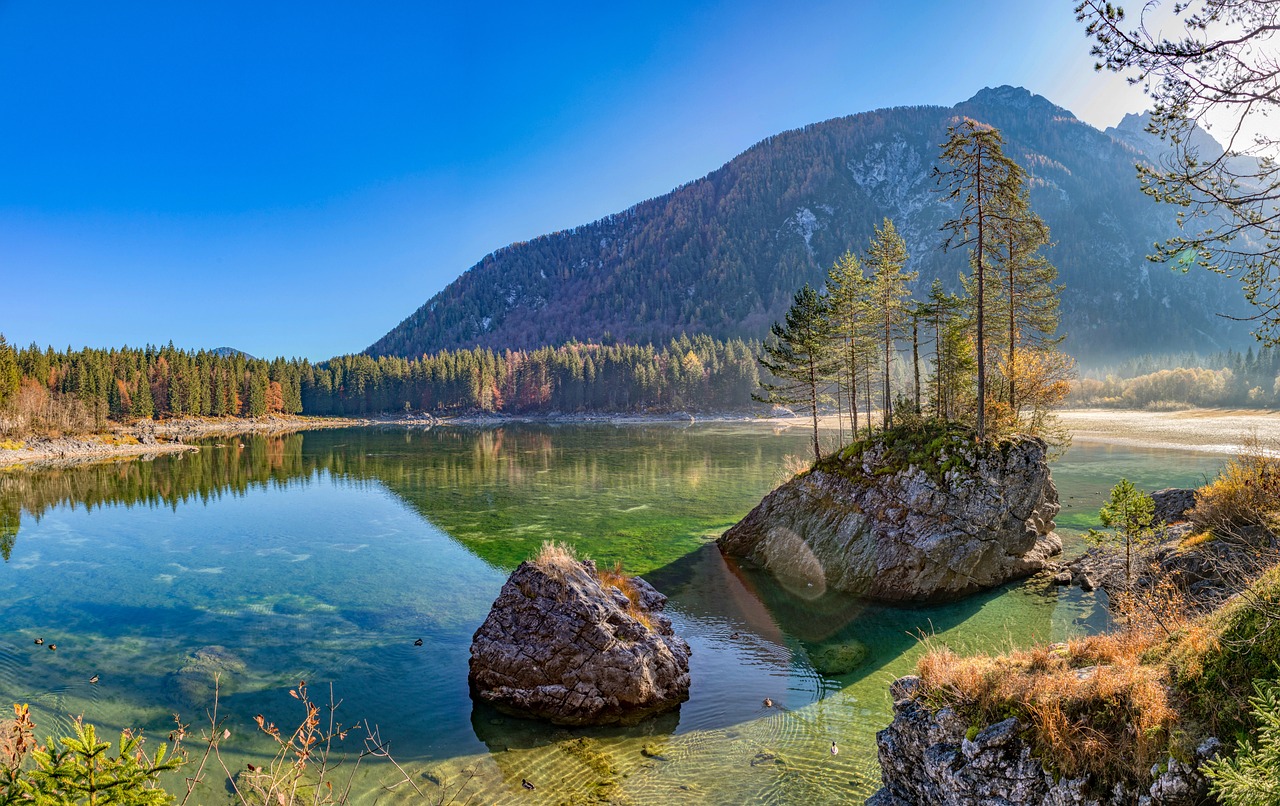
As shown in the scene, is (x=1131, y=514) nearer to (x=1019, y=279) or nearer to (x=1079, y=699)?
(x=1079, y=699)

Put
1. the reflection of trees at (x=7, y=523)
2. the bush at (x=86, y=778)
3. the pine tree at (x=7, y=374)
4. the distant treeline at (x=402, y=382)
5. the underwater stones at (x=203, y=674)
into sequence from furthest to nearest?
1. the distant treeline at (x=402, y=382)
2. the pine tree at (x=7, y=374)
3. the reflection of trees at (x=7, y=523)
4. the underwater stones at (x=203, y=674)
5. the bush at (x=86, y=778)

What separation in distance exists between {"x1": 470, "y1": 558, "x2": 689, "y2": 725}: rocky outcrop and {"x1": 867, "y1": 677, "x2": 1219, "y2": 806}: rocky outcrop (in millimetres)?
6374

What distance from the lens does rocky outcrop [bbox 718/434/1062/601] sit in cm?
2403

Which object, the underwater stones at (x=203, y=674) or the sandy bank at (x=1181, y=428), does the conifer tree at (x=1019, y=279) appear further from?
the sandy bank at (x=1181, y=428)

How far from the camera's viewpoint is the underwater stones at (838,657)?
59.1 feet

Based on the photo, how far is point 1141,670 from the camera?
28.6ft

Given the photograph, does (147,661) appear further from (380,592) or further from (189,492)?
(189,492)

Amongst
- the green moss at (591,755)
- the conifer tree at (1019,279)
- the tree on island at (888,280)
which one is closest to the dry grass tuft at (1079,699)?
the green moss at (591,755)

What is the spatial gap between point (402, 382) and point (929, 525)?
16774 cm

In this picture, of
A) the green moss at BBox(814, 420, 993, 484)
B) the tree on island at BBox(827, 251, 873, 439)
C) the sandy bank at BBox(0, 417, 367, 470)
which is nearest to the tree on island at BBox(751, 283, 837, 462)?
the tree on island at BBox(827, 251, 873, 439)

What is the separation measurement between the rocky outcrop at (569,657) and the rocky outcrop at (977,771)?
6374 mm

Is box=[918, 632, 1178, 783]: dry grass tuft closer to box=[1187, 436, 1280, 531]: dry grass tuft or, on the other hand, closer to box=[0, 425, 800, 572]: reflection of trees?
box=[1187, 436, 1280, 531]: dry grass tuft

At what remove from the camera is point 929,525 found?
24328 millimetres

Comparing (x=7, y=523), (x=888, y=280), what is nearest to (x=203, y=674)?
(x=888, y=280)
